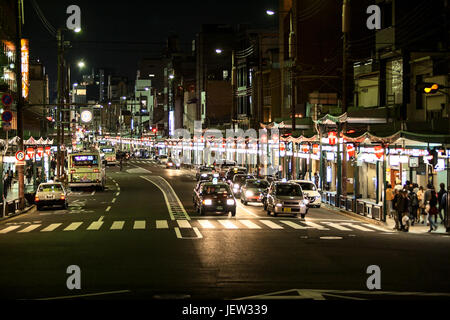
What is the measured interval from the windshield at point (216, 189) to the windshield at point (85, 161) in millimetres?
23834

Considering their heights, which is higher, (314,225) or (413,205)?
→ (413,205)

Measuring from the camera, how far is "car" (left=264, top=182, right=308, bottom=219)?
34.9 metres

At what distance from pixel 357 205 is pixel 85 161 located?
91.4 feet

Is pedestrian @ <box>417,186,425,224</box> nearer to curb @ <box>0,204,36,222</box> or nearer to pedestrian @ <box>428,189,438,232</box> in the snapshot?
pedestrian @ <box>428,189,438,232</box>

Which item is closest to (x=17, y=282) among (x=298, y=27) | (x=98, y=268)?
(x=98, y=268)

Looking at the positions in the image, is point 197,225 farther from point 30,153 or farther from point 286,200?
point 30,153

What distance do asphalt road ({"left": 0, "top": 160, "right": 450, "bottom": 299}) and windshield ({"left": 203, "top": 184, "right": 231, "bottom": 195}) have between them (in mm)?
1364

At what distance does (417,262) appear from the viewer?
19.3m

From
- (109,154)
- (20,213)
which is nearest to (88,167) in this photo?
(20,213)

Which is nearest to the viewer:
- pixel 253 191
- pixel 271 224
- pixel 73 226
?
pixel 73 226

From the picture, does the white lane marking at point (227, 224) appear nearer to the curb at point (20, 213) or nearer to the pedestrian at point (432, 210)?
the pedestrian at point (432, 210)

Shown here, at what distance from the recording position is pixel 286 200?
3506 centimetres
